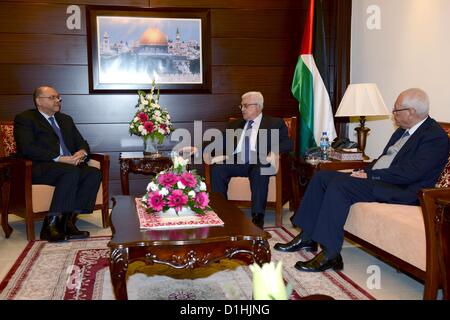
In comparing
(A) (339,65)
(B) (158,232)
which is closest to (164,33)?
(A) (339,65)

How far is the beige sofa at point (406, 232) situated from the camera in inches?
101

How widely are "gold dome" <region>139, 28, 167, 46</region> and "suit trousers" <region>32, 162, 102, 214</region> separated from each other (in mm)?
1684

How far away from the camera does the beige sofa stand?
2.56 meters

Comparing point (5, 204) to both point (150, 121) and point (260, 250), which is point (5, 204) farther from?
point (260, 250)

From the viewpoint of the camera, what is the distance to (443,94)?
388cm

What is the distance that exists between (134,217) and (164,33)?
2959 mm

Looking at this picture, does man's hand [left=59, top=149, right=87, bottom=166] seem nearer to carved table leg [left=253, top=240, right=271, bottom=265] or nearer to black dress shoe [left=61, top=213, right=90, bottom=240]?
black dress shoe [left=61, top=213, right=90, bottom=240]

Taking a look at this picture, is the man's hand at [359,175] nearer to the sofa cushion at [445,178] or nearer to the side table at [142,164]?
the sofa cushion at [445,178]

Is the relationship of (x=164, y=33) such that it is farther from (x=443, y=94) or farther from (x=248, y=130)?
(x=443, y=94)

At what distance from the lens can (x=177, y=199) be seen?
2834mm

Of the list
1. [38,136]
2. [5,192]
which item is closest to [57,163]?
[38,136]

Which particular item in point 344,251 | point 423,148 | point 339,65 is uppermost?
point 339,65

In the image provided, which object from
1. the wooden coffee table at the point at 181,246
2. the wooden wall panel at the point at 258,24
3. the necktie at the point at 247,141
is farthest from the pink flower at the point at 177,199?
the wooden wall panel at the point at 258,24

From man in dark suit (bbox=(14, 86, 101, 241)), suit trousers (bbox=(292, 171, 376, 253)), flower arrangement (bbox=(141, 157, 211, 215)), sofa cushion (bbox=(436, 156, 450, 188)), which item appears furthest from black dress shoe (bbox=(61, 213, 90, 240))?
sofa cushion (bbox=(436, 156, 450, 188))
